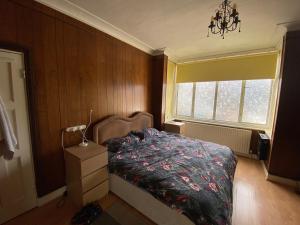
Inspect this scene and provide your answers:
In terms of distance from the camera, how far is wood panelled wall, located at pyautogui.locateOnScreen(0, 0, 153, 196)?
1.62m

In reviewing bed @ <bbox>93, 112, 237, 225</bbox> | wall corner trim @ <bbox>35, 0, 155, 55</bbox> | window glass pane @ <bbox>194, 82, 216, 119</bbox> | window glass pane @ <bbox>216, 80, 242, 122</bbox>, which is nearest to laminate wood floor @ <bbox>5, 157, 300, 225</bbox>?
bed @ <bbox>93, 112, 237, 225</bbox>

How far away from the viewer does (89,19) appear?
218 centimetres

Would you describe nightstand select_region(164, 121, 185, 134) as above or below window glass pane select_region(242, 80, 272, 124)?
below

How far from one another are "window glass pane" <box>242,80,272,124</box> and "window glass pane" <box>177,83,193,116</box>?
1.44 m

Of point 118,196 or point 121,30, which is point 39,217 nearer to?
point 118,196

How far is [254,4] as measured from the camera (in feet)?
5.87

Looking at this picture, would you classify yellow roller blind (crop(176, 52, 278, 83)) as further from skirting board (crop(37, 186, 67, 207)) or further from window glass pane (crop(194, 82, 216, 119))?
skirting board (crop(37, 186, 67, 207))

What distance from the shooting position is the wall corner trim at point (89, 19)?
5.96 feet

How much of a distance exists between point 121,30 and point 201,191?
275 cm

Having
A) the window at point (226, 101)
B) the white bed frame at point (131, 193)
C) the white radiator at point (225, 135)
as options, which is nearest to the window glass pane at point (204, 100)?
the window at point (226, 101)

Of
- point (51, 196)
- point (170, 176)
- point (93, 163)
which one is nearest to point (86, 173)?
point (93, 163)

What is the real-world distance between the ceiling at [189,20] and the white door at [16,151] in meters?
1.13

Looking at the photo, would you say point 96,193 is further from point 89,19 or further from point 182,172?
point 89,19

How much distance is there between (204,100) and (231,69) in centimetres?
105
